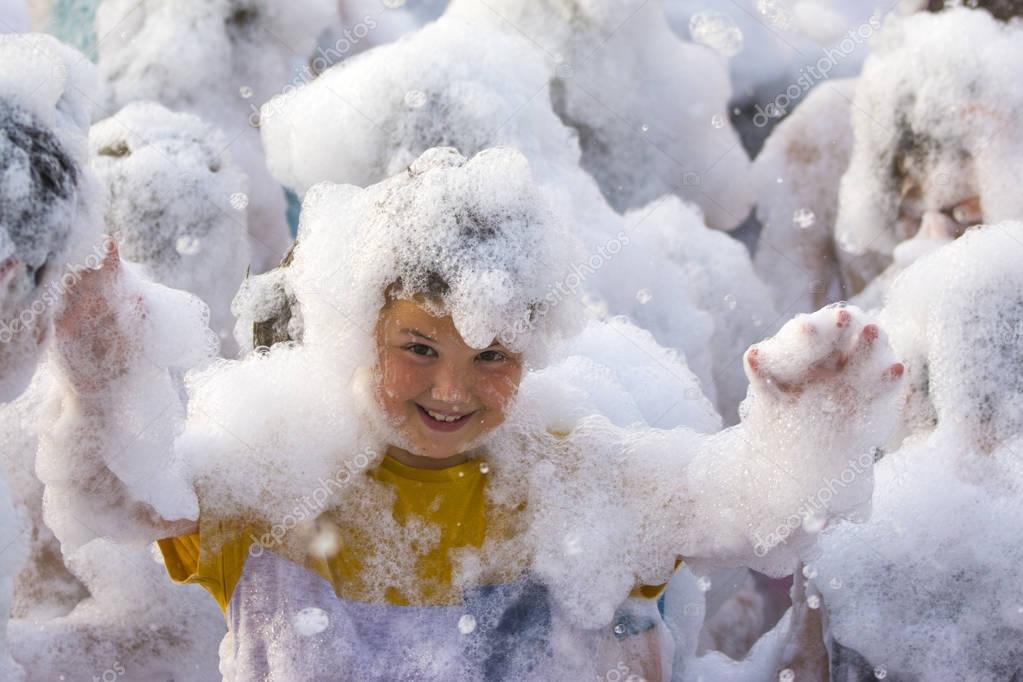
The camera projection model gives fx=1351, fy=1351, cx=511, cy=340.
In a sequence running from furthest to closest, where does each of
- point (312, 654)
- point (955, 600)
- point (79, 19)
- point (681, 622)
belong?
point (79, 19) < point (681, 622) < point (955, 600) < point (312, 654)

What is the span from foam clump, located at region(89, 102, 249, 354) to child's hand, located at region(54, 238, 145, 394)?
2.26 ft

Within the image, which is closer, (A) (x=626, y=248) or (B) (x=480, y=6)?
(A) (x=626, y=248)

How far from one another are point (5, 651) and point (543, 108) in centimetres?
112

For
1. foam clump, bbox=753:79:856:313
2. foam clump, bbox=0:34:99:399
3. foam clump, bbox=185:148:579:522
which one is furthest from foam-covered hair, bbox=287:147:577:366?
foam clump, bbox=753:79:856:313

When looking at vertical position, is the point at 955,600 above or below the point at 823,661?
above

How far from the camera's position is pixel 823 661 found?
1.56 metres

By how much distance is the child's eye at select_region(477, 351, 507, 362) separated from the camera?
128 cm

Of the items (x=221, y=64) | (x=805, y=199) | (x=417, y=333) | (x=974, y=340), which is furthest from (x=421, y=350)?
(x=805, y=199)

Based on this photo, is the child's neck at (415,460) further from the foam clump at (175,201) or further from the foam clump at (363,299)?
the foam clump at (175,201)

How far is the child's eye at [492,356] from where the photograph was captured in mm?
1279

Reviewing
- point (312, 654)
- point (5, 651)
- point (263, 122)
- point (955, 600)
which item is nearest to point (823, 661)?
point (955, 600)

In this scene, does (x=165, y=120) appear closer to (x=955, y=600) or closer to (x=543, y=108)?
(x=543, y=108)

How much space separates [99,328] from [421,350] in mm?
296

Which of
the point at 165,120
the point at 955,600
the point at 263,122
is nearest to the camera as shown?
the point at 955,600
